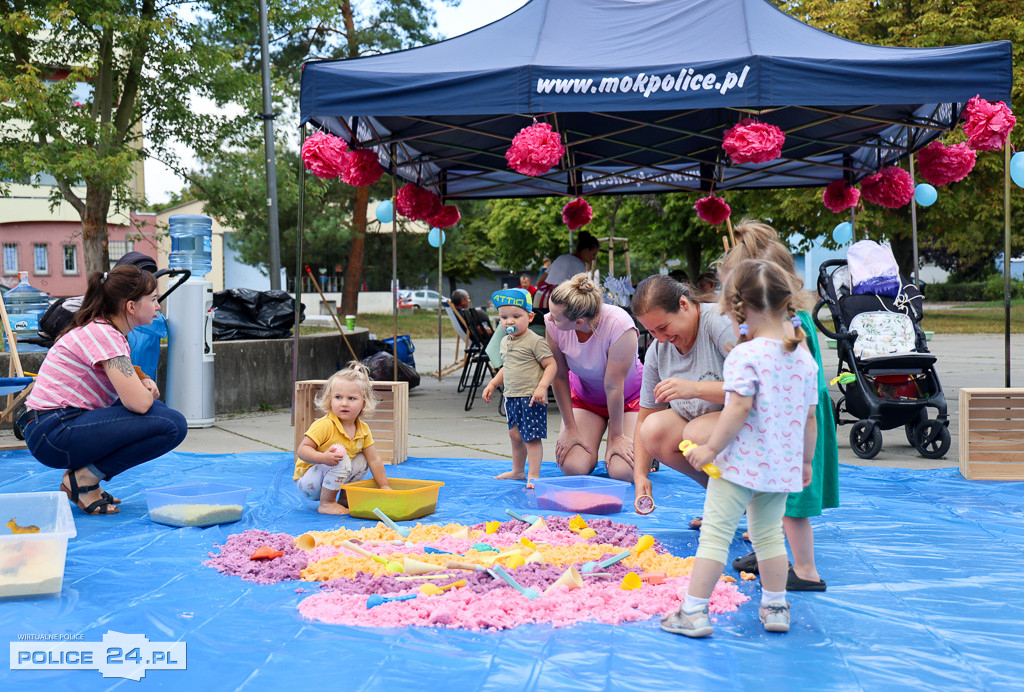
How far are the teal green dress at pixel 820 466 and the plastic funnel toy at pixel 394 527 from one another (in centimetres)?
162

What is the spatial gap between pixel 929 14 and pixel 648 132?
12027mm

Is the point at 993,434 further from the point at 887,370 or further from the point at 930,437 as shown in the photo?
the point at 887,370

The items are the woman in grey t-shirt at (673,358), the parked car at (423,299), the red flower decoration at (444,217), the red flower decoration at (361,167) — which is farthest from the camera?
the parked car at (423,299)

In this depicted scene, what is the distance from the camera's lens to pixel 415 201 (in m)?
9.26

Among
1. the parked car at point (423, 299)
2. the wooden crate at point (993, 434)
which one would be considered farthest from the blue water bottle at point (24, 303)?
the parked car at point (423, 299)

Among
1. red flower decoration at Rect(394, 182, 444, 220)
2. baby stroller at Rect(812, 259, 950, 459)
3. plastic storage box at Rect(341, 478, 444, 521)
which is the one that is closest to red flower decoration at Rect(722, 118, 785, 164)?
baby stroller at Rect(812, 259, 950, 459)

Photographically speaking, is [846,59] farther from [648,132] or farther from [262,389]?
[262,389]

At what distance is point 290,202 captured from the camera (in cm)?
1409

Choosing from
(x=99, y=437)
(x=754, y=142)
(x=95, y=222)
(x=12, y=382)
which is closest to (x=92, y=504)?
(x=99, y=437)

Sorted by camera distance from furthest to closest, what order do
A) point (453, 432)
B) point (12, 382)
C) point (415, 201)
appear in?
point (415, 201) → point (453, 432) → point (12, 382)

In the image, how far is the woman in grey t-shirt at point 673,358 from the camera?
11.5 ft

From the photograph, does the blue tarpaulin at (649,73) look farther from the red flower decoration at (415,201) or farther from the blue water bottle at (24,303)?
the blue water bottle at (24,303)

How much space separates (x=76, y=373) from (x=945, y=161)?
6531 millimetres

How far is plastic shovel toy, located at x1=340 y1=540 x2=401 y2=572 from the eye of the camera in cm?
331
